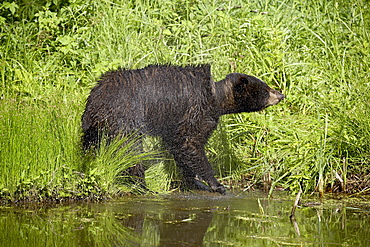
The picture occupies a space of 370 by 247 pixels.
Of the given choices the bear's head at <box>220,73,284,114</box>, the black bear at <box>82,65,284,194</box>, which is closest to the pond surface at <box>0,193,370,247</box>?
the black bear at <box>82,65,284,194</box>

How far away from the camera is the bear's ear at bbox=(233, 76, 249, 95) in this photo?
6598mm

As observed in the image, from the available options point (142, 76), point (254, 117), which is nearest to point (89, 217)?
point (142, 76)

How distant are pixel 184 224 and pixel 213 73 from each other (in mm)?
3398

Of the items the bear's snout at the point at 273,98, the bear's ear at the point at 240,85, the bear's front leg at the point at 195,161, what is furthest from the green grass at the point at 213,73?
the bear's ear at the point at 240,85

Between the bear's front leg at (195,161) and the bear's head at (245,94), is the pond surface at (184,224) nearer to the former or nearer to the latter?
the bear's front leg at (195,161)

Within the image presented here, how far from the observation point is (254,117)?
7.32 m

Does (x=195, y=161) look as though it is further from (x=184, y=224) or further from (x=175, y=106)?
(x=184, y=224)

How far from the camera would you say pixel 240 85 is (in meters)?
6.61

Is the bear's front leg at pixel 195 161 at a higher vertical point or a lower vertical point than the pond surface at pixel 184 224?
higher

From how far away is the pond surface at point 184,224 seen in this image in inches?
163

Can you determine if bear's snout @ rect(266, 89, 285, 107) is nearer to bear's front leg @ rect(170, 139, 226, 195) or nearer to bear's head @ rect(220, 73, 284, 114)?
bear's head @ rect(220, 73, 284, 114)

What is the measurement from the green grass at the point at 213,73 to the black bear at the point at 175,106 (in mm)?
347

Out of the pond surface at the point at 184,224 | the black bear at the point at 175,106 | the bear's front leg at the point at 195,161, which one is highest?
the black bear at the point at 175,106

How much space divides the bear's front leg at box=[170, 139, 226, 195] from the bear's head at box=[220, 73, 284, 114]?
0.62m
